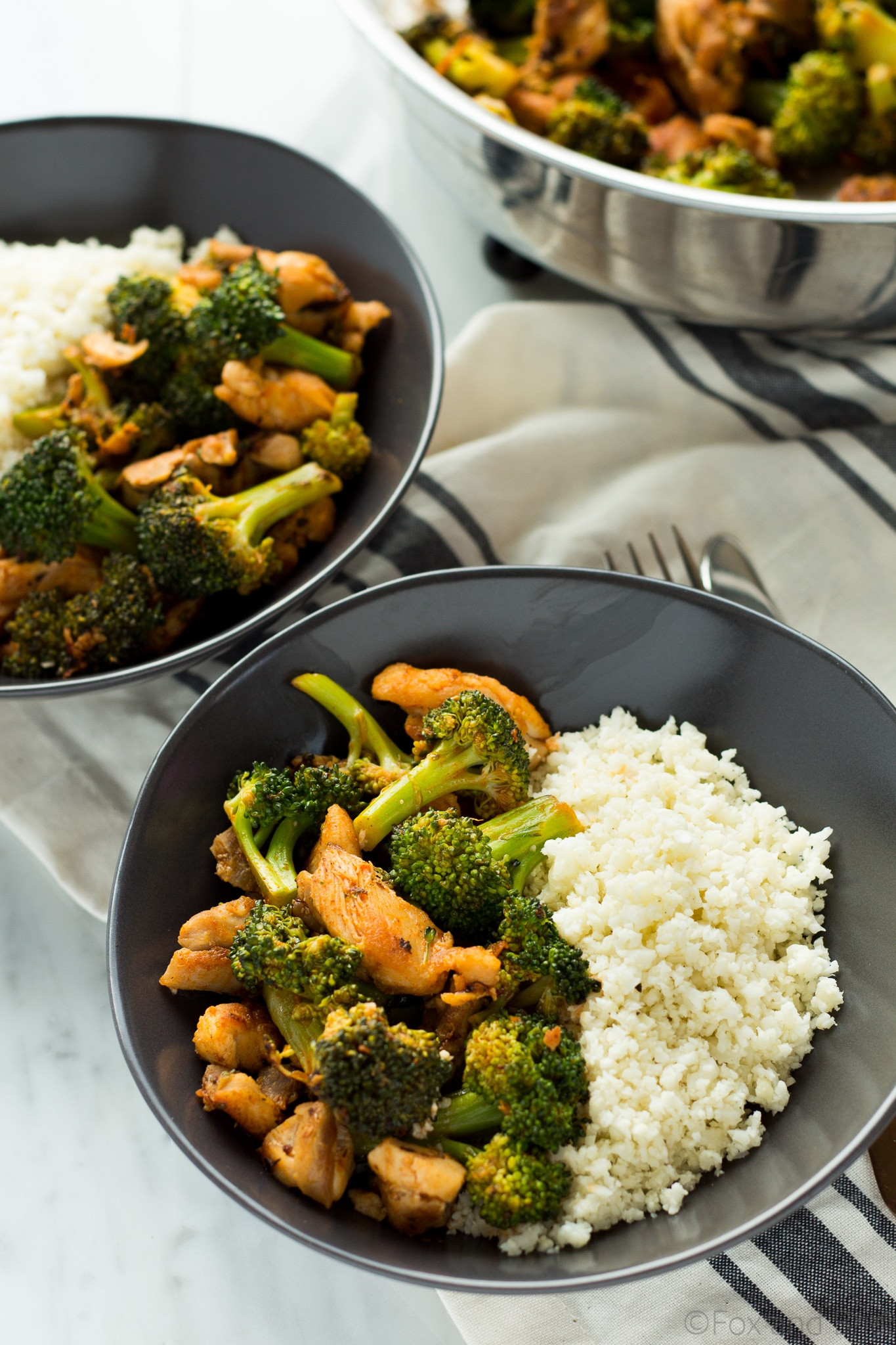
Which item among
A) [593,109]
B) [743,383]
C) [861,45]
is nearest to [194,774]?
[743,383]

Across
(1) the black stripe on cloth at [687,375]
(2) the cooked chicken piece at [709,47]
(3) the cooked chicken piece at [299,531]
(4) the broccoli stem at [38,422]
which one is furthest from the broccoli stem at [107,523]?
(2) the cooked chicken piece at [709,47]

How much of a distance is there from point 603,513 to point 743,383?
1.79 ft

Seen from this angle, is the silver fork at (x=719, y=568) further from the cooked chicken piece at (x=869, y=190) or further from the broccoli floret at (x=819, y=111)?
the broccoli floret at (x=819, y=111)

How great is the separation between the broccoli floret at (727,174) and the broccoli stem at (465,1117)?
205 centimetres

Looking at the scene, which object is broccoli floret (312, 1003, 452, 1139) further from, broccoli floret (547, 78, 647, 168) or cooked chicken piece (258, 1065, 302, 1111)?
broccoli floret (547, 78, 647, 168)

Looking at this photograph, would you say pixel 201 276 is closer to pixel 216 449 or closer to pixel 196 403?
pixel 196 403

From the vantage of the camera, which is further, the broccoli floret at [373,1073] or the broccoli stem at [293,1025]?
the broccoli stem at [293,1025]

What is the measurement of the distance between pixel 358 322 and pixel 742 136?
113 centimetres

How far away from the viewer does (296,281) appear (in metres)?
2.37

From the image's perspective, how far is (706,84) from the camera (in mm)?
2830

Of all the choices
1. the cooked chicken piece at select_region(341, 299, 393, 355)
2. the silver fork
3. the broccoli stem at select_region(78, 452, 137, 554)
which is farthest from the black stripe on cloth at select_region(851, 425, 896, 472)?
the broccoli stem at select_region(78, 452, 137, 554)

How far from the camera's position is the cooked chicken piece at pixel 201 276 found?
247cm

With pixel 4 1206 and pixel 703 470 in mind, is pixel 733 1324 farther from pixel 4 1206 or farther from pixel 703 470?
pixel 703 470

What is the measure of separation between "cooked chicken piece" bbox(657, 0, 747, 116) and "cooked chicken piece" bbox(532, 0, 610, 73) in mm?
178
